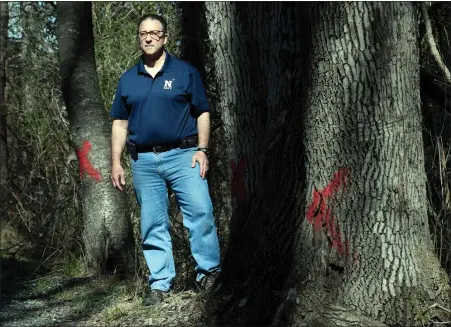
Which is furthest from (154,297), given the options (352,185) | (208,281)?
(352,185)

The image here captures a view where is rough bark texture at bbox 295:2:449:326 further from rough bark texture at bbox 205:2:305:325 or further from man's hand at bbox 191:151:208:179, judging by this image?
man's hand at bbox 191:151:208:179

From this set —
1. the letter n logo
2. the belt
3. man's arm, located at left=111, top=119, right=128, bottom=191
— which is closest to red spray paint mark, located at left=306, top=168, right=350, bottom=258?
the belt

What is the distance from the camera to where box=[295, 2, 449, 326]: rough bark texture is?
14.4ft

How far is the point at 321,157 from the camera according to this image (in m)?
4.61

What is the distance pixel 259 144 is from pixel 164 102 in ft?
2.40

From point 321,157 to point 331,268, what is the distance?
2.09ft

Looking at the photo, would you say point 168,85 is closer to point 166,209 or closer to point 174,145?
point 174,145

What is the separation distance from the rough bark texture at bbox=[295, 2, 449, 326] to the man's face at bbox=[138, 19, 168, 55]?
1.38 meters

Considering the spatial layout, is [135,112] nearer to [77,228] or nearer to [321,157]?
[321,157]

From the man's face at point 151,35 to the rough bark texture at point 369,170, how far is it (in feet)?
4.53

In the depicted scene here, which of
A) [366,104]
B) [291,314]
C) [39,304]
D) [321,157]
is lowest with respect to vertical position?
[39,304]

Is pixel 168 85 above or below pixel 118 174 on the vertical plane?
above

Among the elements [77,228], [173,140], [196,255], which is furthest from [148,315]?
[77,228]

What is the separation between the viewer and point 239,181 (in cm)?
567
